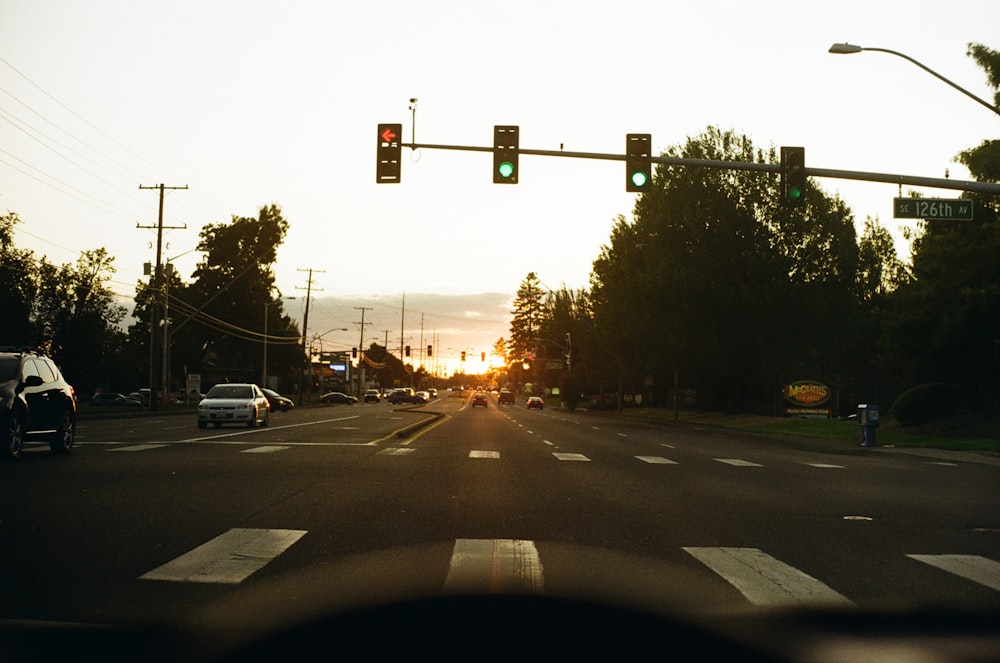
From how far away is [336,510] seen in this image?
11078mm

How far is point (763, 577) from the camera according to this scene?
726 cm

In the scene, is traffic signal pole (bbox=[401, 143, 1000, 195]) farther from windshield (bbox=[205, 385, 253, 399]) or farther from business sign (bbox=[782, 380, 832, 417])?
business sign (bbox=[782, 380, 832, 417])

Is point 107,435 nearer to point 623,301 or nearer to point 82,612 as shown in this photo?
point 82,612

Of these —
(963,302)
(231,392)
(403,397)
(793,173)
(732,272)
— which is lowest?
(403,397)

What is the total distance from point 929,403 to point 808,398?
11.1 m

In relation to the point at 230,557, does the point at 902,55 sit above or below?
above

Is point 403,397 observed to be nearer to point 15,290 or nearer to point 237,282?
point 237,282

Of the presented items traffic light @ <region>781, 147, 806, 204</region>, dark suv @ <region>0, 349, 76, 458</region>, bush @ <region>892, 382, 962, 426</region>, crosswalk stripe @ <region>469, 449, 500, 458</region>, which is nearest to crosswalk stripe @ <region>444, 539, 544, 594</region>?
dark suv @ <region>0, 349, 76, 458</region>

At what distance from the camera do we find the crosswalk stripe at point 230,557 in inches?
274

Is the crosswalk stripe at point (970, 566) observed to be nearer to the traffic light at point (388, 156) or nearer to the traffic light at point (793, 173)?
the traffic light at point (793, 173)

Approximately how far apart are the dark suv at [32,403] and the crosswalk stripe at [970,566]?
1428cm

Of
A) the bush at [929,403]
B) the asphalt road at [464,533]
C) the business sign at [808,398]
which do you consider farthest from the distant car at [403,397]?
the asphalt road at [464,533]

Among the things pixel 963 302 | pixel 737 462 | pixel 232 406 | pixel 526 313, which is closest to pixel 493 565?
pixel 737 462

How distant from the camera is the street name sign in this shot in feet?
69.9
